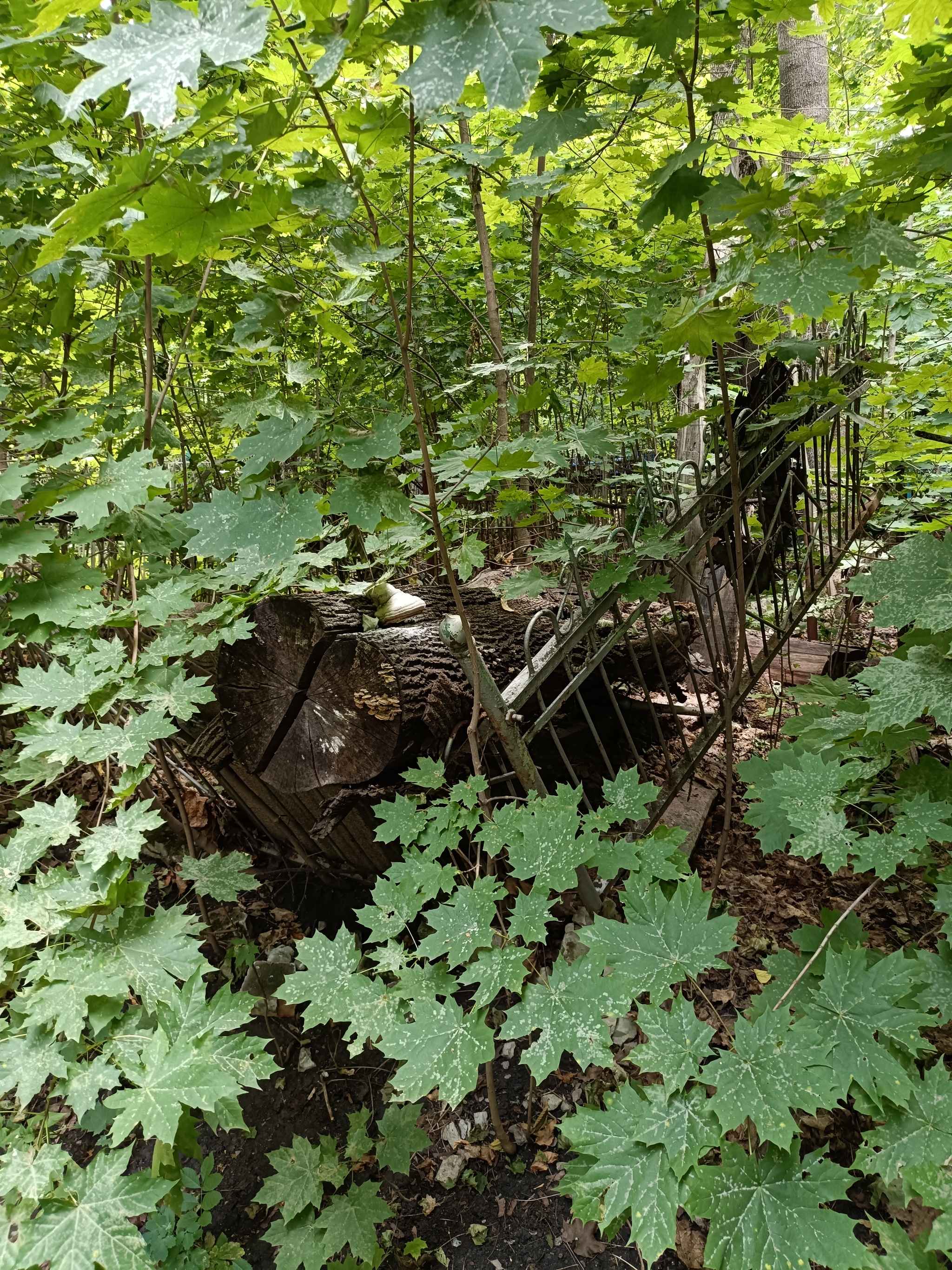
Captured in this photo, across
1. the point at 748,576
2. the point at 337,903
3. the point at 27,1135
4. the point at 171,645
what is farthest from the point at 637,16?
the point at 748,576

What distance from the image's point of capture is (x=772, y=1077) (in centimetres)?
101

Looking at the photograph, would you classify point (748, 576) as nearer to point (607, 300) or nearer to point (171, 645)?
point (607, 300)

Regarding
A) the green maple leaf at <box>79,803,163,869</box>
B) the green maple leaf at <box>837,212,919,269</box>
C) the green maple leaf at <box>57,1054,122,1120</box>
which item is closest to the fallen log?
the green maple leaf at <box>79,803,163,869</box>

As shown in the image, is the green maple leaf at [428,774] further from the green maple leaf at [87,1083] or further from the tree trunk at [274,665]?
the green maple leaf at [87,1083]

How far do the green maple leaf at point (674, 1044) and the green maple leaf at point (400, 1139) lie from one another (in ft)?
3.36

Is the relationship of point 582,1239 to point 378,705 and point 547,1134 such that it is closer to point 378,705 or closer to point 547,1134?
point 547,1134

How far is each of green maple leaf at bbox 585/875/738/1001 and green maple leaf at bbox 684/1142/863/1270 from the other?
25cm

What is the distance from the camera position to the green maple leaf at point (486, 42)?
0.69 metres

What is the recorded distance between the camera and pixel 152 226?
0.94 m

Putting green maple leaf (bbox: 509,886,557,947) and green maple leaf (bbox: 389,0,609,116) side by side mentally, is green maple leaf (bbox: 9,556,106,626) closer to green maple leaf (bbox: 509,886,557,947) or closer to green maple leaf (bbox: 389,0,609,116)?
green maple leaf (bbox: 509,886,557,947)

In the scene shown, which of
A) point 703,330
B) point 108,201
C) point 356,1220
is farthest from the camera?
point 356,1220

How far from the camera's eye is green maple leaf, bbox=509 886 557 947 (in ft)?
A: 3.98

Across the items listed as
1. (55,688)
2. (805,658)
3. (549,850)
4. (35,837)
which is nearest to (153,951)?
(35,837)

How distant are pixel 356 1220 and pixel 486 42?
2354mm
